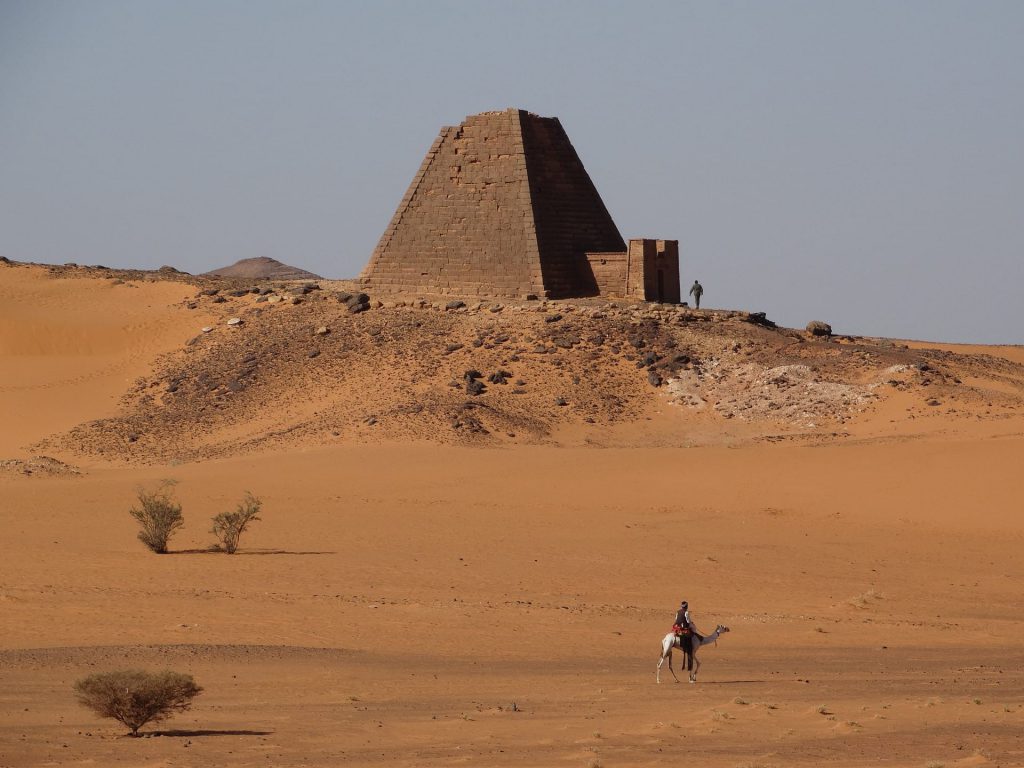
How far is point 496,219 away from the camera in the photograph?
32.9 meters

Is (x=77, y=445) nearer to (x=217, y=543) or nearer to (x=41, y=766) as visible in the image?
(x=217, y=543)

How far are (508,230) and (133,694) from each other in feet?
76.7

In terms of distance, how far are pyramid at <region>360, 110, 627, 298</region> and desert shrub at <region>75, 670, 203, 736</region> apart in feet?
74.2

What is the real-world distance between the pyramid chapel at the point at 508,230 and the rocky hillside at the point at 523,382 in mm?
880

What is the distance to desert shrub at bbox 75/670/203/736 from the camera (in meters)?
10.1

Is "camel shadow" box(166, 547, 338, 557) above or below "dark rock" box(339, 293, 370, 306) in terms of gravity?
below

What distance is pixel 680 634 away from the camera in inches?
485

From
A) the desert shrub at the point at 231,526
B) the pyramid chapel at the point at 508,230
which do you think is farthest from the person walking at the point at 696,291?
the desert shrub at the point at 231,526

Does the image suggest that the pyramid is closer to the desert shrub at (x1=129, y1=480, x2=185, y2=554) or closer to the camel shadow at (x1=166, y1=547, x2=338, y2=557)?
→ the camel shadow at (x1=166, y1=547, x2=338, y2=557)

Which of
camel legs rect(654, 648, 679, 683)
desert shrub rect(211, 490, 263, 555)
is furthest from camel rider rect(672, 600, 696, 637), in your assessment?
desert shrub rect(211, 490, 263, 555)

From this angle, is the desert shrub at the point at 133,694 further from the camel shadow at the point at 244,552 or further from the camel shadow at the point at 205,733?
the camel shadow at the point at 244,552

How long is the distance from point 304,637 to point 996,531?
11021mm

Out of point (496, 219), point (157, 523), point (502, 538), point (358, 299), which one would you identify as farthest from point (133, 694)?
point (358, 299)

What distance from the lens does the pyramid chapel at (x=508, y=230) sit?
3266 cm
